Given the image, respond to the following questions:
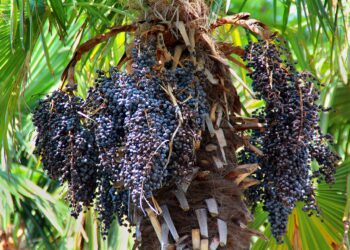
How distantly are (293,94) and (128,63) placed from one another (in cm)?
78

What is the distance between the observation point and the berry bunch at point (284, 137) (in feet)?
10.6

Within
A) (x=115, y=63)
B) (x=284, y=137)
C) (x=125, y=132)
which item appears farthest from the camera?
(x=115, y=63)

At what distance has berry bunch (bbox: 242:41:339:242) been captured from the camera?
3240mm

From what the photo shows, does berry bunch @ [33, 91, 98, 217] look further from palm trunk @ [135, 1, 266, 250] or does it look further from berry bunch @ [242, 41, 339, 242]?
berry bunch @ [242, 41, 339, 242]

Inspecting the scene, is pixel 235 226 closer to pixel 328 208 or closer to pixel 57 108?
pixel 57 108

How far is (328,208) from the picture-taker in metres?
4.64

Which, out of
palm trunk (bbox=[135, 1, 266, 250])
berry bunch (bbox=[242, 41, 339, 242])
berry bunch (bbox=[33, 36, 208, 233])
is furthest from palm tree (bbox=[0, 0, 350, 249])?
berry bunch (bbox=[33, 36, 208, 233])

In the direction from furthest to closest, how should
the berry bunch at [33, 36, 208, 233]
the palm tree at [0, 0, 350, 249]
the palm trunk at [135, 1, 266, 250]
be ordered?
the palm tree at [0, 0, 350, 249] < the palm trunk at [135, 1, 266, 250] < the berry bunch at [33, 36, 208, 233]

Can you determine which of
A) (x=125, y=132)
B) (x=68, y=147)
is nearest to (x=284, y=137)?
(x=125, y=132)

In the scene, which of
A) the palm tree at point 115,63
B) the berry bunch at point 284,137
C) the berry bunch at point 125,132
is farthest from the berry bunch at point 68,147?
the berry bunch at point 284,137

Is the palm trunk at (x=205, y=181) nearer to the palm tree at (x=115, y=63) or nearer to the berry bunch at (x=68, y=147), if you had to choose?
the palm tree at (x=115, y=63)

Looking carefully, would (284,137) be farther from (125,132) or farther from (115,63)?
(115,63)

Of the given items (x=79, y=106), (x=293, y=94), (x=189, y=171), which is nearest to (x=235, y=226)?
(x=189, y=171)

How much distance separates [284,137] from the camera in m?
3.24
